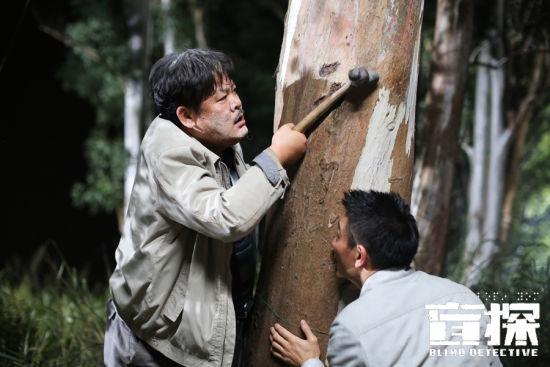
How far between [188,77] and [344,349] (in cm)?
86

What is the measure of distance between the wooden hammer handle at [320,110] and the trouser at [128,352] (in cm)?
78

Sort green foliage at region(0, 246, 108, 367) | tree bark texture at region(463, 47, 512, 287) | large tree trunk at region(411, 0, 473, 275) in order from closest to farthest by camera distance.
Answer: green foliage at region(0, 246, 108, 367), large tree trunk at region(411, 0, 473, 275), tree bark texture at region(463, 47, 512, 287)

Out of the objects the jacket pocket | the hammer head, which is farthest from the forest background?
the jacket pocket

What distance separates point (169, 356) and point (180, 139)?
60 cm

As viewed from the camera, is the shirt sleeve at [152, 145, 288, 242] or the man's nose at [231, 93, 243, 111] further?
the man's nose at [231, 93, 243, 111]

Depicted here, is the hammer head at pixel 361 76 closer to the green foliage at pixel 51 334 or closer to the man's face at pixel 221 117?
the man's face at pixel 221 117

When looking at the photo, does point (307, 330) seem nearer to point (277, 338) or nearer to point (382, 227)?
point (277, 338)

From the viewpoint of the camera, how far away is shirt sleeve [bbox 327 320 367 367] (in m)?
1.41

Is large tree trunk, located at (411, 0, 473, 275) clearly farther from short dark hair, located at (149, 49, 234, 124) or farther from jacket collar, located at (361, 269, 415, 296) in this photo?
short dark hair, located at (149, 49, 234, 124)

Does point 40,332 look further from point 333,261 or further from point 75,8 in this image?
point 75,8

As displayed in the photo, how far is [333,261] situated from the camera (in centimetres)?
156

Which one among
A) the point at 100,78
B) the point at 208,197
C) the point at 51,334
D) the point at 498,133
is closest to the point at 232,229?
the point at 208,197

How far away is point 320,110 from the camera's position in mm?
1526

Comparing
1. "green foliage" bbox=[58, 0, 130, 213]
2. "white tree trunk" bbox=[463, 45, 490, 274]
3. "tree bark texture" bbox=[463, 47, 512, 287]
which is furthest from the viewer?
"green foliage" bbox=[58, 0, 130, 213]
